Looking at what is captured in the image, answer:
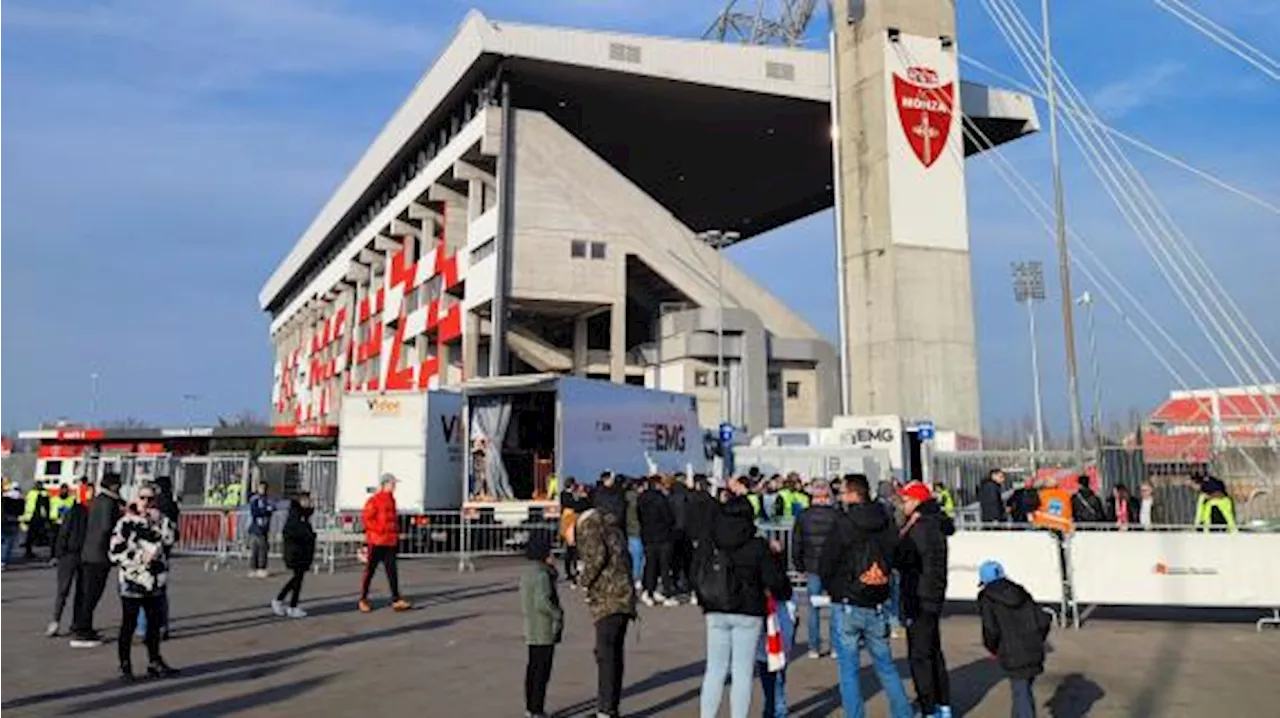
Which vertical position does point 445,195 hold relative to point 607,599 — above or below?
above

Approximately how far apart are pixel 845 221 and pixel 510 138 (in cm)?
1538

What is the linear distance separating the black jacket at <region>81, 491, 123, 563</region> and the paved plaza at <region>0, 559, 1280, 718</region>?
0.99 m

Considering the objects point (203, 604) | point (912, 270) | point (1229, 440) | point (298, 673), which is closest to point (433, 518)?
point (203, 604)

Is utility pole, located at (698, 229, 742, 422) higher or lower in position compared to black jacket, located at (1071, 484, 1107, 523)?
higher

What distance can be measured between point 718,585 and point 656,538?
24.3 feet

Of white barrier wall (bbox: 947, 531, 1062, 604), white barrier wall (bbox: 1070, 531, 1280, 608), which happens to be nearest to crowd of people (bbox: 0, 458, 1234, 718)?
white barrier wall (bbox: 947, 531, 1062, 604)

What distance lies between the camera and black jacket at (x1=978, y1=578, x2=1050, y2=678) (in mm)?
6152

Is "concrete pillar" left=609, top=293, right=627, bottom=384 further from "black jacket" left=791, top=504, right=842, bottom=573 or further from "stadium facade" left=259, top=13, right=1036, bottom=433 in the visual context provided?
"black jacket" left=791, top=504, right=842, bottom=573

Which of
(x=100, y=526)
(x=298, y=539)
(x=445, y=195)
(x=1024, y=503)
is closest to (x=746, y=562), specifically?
(x=100, y=526)

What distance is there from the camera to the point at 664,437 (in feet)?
73.7

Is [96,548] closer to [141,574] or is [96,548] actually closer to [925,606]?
[141,574]

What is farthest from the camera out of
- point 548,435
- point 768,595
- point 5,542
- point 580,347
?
point 580,347

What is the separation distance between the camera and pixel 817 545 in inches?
359

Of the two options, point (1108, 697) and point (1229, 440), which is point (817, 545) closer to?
point (1108, 697)
